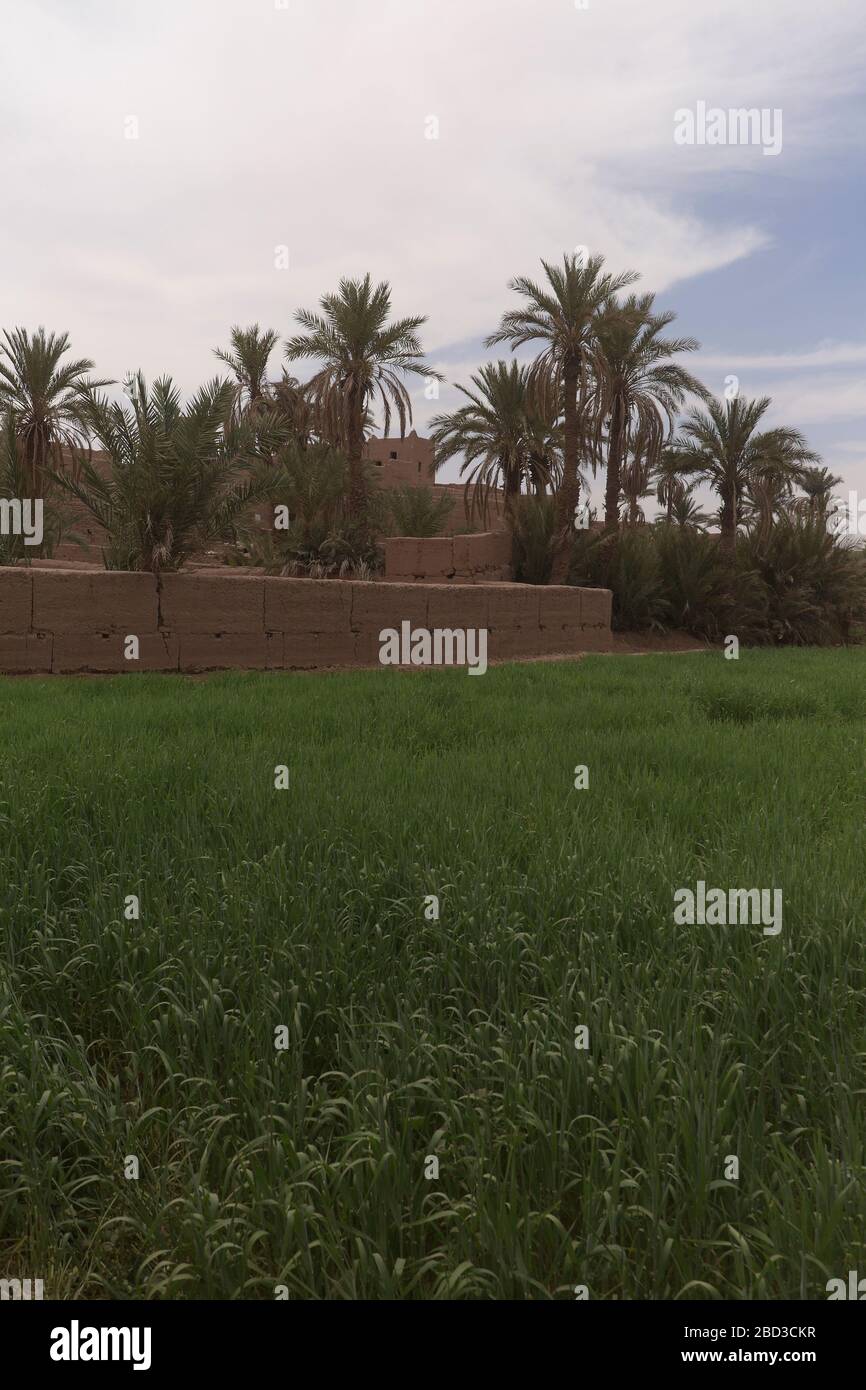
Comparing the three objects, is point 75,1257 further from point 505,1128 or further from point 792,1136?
point 792,1136

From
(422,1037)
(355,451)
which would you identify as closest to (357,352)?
(355,451)

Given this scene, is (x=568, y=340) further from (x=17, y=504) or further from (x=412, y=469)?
(x=412, y=469)

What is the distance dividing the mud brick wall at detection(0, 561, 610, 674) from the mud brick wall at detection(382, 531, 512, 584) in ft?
17.3

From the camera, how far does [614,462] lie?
86.1 ft

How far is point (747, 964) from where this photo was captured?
3162mm

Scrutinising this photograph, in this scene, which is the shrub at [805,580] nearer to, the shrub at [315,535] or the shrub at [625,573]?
the shrub at [625,573]

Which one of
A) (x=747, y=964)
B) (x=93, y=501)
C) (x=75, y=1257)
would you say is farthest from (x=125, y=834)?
(x=93, y=501)

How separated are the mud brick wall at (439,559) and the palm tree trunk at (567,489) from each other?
1684 mm

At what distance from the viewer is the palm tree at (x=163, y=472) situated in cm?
1317

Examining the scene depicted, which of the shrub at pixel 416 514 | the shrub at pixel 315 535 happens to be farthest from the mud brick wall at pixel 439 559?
the shrub at pixel 416 514

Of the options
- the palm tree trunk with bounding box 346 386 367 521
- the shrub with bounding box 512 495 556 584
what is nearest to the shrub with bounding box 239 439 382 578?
the palm tree trunk with bounding box 346 386 367 521

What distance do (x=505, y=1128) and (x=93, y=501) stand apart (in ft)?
42.7

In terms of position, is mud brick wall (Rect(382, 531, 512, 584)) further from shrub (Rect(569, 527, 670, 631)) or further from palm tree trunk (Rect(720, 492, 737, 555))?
palm tree trunk (Rect(720, 492, 737, 555))

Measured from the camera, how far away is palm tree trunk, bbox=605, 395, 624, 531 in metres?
25.9
